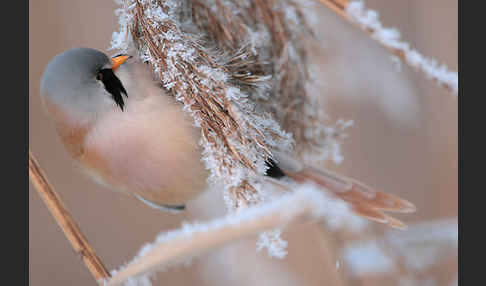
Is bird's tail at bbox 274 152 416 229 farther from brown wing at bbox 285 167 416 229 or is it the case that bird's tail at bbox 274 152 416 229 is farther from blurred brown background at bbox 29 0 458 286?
blurred brown background at bbox 29 0 458 286

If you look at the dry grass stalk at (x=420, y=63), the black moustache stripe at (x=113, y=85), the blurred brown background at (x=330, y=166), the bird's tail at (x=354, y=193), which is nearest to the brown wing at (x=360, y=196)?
the bird's tail at (x=354, y=193)

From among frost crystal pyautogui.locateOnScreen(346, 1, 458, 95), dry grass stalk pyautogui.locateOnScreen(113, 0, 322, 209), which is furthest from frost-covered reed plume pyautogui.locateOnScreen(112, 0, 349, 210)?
frost crystal pyautogui.locateOnScreen(346, 1, 458, 95)

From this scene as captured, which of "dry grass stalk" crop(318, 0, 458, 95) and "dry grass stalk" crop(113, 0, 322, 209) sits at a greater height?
"dry grass stalk" crop(113, 0, 322, 209)

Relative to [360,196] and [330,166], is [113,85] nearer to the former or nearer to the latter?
[360,196]

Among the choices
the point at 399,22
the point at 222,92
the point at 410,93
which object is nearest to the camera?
the point at 222,92

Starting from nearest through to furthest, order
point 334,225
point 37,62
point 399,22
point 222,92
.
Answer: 1. point 334,225
2. point 222,92
3. point 37,62
4. point 399,22

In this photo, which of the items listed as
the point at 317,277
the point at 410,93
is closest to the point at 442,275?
the point at 317,277

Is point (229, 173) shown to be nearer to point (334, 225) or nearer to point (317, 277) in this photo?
point (334, 225)

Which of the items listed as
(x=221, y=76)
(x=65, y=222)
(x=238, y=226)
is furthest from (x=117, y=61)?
(x=238, y=226)
